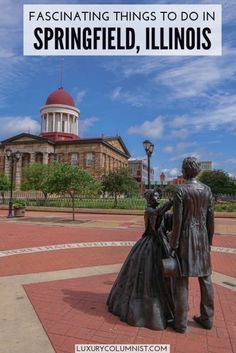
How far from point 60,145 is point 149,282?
231ft

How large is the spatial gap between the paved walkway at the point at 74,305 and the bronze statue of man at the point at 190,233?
22.0 inches

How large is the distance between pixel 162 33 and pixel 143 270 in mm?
4182

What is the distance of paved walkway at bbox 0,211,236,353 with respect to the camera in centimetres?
419

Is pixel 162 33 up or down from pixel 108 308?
up

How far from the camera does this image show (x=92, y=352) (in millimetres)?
3883

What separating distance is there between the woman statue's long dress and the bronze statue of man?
10.0 inches

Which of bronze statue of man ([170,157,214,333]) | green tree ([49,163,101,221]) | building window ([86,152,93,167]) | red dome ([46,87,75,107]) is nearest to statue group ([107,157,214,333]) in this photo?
bronze statue of man ([170,157,214,333])

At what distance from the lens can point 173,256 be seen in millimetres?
4398

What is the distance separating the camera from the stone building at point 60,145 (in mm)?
70750

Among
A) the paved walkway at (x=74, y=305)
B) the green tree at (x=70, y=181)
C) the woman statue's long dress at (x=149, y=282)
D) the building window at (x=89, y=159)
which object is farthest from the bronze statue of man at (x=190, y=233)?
the building window at (x=89, y=159)

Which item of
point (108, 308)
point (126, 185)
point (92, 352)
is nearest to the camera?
point (92, 352)

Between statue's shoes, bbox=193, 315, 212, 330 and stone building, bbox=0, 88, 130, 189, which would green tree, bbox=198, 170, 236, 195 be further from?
statue's shoes, bbox=193, 315, 212, 330

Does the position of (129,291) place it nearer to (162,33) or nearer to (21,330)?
(21,330)

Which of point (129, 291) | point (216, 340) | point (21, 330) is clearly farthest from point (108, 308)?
point (216, 340)
